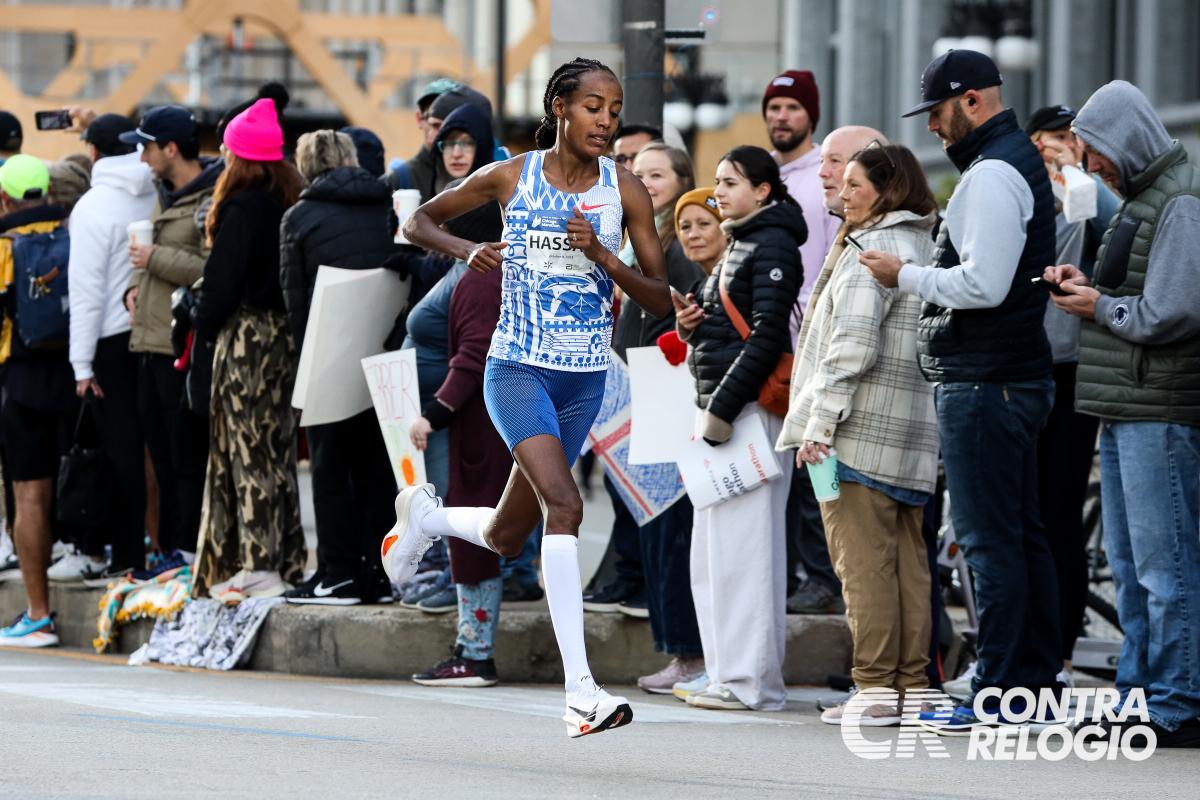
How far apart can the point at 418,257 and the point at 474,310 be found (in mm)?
738

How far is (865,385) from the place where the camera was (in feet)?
Result: 26.7

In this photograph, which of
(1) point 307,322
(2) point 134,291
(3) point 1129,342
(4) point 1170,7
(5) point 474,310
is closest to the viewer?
(3) point 1129,342

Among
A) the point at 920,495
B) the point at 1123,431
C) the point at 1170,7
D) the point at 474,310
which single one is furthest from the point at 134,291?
the point at 1170,7

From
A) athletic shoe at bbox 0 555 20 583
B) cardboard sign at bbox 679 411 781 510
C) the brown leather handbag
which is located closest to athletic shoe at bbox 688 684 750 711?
cardboard sign at bbox 679 411 781 510

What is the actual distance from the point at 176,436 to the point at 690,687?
3.19 meters

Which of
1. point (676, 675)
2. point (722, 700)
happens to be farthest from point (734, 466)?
point (676, 675)

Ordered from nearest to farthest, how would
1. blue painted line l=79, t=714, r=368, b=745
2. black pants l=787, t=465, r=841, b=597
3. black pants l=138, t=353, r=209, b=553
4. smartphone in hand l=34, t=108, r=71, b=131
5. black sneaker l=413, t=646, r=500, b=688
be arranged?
blue painted line l=79, t=714, r=368, b=745
black sneaker l=413, t=646, r=500, b=688
black pants l=787, t=465, r=841, b=597
black pants l=138, t=353, r=209, b=553
smartphone in hand l=34, t=108, r=71, b=131

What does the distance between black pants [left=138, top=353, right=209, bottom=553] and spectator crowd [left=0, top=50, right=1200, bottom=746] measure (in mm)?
17

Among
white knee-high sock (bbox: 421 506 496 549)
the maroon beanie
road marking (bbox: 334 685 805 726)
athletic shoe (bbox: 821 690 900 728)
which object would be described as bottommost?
road marking (bbox: 334 685 805 726)

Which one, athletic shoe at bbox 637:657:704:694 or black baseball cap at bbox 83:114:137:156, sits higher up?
black baseball cap at bbox 83:114:137:156

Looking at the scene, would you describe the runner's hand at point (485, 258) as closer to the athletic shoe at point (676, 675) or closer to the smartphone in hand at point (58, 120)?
the athletic shoe at point (676, 675)

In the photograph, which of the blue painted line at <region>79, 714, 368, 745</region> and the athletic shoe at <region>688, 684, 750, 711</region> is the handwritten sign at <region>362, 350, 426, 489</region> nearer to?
the athletic shoe at <region>688, 684, 750, 711</region>

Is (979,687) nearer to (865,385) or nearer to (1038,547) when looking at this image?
(1038,547)

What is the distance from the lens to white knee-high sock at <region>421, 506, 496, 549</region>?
7.37 m
